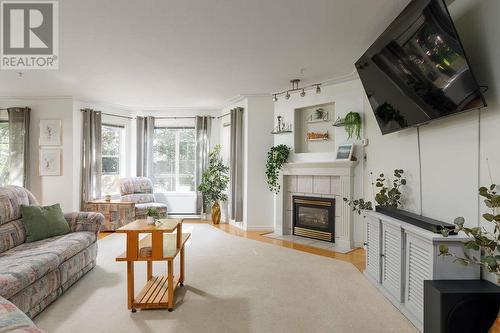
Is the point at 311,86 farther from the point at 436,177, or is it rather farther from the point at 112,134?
the point at 112,134

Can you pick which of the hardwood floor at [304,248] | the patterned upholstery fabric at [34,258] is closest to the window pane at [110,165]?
the hardwood floor at [304,248]

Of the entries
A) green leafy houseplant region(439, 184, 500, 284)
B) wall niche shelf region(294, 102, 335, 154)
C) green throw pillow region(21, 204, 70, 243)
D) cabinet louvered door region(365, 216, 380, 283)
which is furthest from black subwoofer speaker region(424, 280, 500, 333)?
green throw pillow region(21, 204, 70, 243)

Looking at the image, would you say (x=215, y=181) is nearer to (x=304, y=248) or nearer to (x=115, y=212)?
(x=115, y=212)

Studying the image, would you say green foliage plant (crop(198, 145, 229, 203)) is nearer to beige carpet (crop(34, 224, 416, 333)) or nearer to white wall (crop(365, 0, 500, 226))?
beige carpet (crop(34, 224, 416, 333))

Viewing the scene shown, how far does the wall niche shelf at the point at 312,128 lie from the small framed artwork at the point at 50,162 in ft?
14.9

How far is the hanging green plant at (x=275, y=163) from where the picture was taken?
494 cm

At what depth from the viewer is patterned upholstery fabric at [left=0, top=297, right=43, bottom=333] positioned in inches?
47.2

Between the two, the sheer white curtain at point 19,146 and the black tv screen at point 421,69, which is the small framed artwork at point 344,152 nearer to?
the black tv screen at point 421,69

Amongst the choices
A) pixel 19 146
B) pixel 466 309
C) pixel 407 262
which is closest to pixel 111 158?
pixel 19 146

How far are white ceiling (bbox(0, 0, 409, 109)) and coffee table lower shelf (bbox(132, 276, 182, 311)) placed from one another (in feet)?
8.29

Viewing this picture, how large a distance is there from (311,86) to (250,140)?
1493mm

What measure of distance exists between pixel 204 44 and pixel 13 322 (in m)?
2.84

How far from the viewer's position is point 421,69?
2189 millimetres

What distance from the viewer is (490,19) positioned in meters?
1.88
